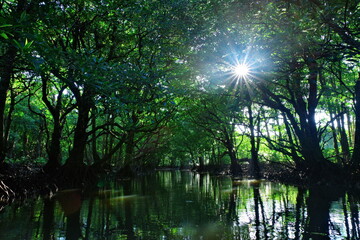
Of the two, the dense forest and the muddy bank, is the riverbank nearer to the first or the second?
the muddy bank

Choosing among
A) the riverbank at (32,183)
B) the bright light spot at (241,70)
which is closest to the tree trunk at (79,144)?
the riverbank at (32,183)

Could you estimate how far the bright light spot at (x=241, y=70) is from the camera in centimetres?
948

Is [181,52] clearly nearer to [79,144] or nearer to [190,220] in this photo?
[190,220]

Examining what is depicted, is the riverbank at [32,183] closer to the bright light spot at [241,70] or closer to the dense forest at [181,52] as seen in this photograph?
the dense forest at [181,52]

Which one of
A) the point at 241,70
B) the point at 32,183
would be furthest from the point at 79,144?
the point at 241,70

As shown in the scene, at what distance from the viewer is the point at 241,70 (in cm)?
994

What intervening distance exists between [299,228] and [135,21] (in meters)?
8.19

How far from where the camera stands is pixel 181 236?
190 inches

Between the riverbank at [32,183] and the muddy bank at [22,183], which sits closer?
the muddy bank at [22,183]

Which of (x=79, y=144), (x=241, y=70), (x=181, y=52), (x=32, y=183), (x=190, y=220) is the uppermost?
(x=181, y=52)

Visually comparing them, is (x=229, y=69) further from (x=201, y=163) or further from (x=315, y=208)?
(x=201, y=163)

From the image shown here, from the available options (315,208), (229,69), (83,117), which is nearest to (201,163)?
(83,117)

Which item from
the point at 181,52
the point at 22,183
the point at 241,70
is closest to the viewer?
the point at 241,70

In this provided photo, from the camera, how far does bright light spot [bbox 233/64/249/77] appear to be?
9484 millimetres
